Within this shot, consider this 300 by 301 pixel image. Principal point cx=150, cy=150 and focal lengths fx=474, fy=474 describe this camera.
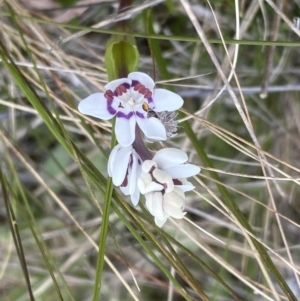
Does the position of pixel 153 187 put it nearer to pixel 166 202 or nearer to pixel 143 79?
pixel 166 202

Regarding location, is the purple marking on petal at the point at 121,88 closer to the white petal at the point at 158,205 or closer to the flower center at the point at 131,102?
the flower center at the point at 131,102

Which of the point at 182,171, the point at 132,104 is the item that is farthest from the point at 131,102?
the point at 182,171

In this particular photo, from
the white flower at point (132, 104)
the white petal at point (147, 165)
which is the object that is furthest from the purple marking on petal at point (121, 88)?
the white petal at point (147, 165)

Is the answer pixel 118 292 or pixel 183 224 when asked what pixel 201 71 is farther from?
pixel 118 292

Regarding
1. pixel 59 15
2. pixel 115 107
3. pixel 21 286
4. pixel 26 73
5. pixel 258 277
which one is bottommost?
pixel 258 277

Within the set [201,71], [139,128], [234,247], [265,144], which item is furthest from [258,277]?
[139,128]
